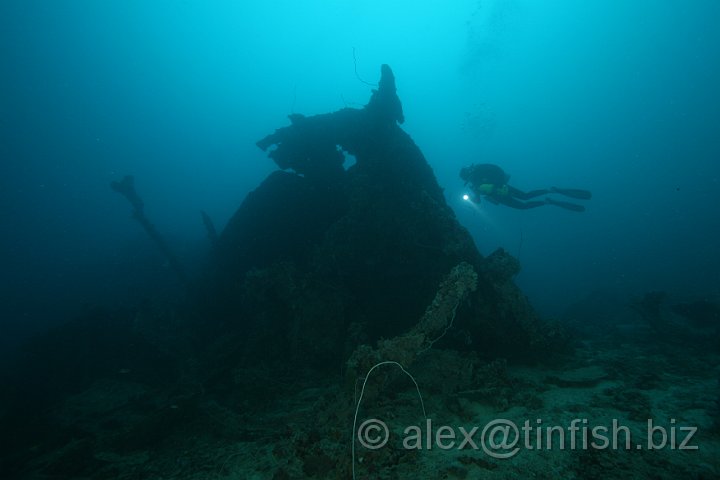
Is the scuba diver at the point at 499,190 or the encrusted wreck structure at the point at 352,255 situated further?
the scuba diver at the point at 499,190

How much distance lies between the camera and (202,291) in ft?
37.9

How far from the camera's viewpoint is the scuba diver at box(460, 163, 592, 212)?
36.6 ft

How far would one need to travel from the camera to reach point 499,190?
11.3 m

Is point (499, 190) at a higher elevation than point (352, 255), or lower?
higher

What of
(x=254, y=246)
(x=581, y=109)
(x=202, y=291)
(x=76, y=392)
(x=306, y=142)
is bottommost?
(x=76, y=392)

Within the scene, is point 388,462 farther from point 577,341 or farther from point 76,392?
point 76,392

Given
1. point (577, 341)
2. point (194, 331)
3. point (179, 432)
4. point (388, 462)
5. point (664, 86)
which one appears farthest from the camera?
→ point (664, 86)

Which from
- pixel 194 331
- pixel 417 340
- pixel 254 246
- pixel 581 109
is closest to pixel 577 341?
pixel 417 340

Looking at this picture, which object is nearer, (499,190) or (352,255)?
Result: (352,255)

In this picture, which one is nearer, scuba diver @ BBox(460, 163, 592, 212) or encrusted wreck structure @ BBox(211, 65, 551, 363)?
encrusted wreck structure @ BBox(211, 65, 551, 363)

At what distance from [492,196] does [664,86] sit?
541ft

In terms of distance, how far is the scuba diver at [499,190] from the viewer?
1115cm

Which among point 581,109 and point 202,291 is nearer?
point 202,291

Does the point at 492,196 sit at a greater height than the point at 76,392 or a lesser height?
greater
